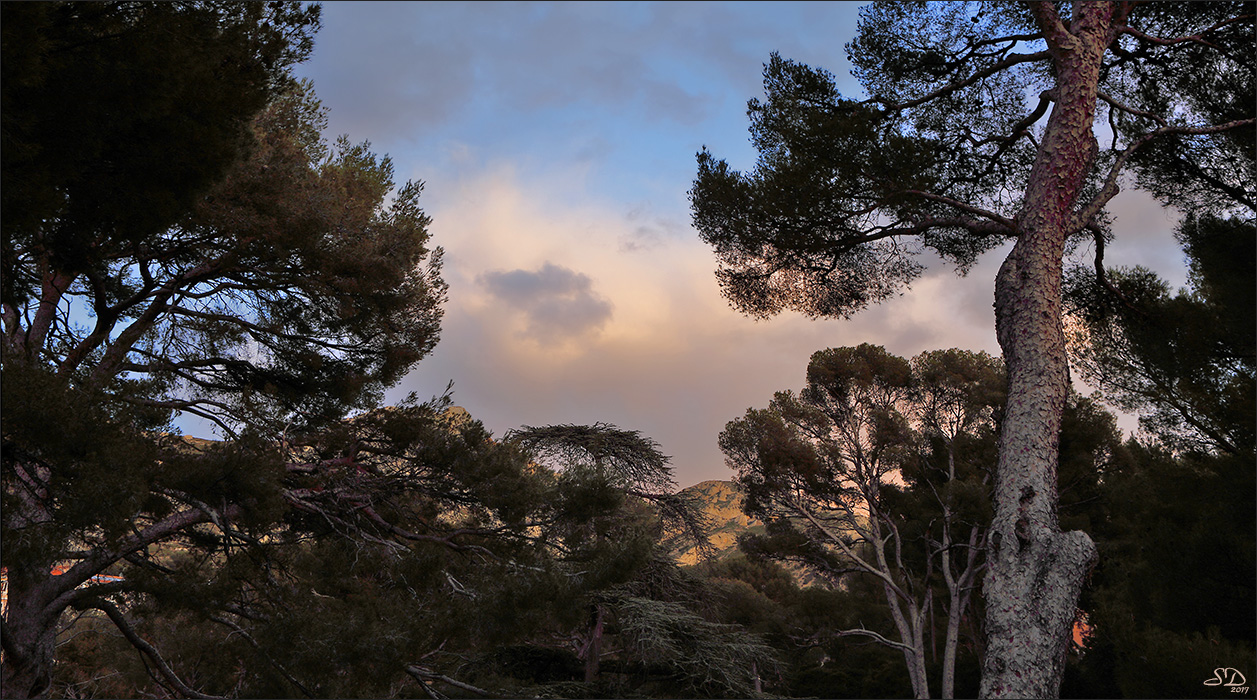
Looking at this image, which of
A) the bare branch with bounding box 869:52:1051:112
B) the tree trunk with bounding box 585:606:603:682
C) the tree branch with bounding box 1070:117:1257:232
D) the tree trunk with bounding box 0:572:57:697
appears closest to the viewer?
the tree branch with bounding box 1070:117:1257:232

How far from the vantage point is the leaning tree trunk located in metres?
4.12

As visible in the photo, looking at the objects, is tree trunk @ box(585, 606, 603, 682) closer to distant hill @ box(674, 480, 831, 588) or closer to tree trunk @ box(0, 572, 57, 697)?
distant hill @ box(674, 480, 831, 588)

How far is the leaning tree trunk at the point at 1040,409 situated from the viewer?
412 centimetres

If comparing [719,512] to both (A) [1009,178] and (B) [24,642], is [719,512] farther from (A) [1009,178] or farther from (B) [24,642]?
(B) [24,642]

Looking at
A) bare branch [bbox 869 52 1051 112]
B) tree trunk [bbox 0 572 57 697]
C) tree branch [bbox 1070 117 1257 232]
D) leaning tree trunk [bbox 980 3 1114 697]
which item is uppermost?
bare branch [bbox 869 52 1051 112]

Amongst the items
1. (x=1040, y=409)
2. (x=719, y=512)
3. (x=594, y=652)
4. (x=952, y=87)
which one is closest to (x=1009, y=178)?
(x=952, y=87)

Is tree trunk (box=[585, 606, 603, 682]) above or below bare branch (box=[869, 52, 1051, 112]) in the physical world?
below

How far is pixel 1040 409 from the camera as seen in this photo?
4605 millimetres

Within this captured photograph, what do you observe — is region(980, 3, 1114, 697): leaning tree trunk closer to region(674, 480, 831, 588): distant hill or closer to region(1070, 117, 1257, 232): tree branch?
region(1070, 117, 1257, 232): tree branch

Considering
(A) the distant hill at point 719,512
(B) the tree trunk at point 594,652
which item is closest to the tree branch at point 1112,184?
(B) the tree trunk at point 594,652

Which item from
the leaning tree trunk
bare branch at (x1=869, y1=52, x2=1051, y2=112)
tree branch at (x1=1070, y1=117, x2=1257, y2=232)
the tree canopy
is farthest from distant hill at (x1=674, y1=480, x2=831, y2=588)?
tree branch at (x1=1070, y1=117, x2=1257, y2=232)

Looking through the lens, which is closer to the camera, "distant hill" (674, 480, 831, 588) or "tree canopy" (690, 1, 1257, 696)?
"tree canopy" (690, 1, 1257, 696)

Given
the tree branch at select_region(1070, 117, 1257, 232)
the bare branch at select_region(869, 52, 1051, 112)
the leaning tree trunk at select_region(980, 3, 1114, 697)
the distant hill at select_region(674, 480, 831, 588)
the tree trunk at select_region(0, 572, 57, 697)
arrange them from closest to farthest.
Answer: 1. the leaning tree trunk at select_region(980, 3, 1114, 697)
2. the tree branch at select_region(1070, 117, 1257, 232)
3. the tree trunk at select_region(0, 572, 57, 697)
4. the bare branch at select_region(869, 52, 1051, 112)
5. the distant hill at select_region(674, 480, 831, 588)

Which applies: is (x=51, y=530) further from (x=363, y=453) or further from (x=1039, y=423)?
(x=1039, y=423)
